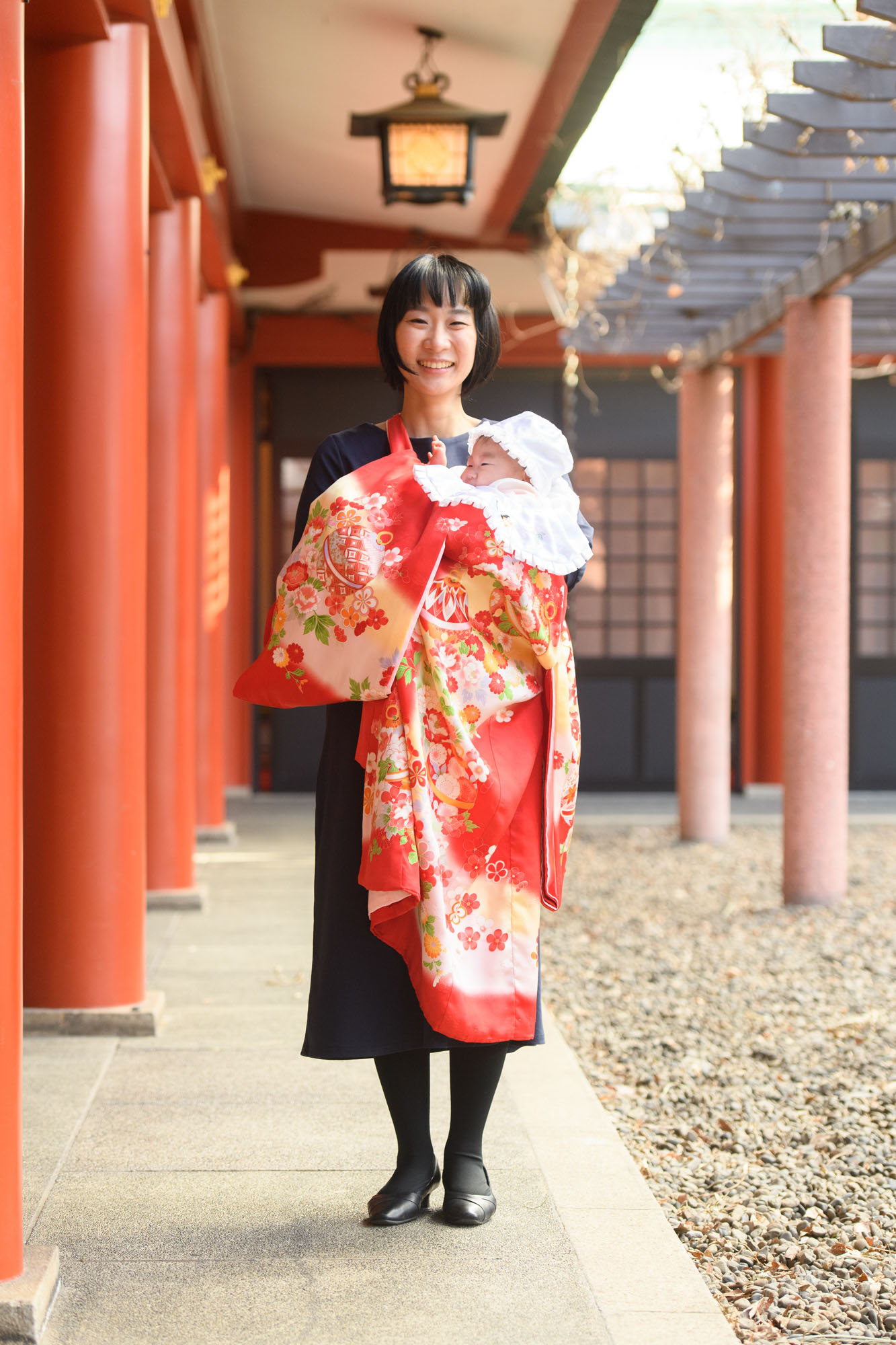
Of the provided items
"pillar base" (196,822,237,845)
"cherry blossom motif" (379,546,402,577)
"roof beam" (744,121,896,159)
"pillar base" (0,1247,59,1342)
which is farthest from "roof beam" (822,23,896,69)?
"pillar base" (196,822,237,845)

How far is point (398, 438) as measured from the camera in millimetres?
2105

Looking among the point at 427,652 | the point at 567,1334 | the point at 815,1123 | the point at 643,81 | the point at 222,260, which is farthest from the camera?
the point at 222,260

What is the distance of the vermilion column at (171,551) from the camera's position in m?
4.41

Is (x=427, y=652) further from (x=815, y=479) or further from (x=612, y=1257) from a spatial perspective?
(x=815, y=479)

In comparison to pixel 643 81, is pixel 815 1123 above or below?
below

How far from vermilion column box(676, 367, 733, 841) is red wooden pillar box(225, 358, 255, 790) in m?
2.83

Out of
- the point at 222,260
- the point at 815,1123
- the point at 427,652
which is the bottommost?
the point at 815,1123

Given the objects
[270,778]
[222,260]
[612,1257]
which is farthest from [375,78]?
[612,1257]

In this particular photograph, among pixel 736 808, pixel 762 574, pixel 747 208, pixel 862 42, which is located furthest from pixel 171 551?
pixel 762 574

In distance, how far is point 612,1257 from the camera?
203cm

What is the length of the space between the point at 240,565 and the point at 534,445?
646 cm

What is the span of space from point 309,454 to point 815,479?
4035 millimetres

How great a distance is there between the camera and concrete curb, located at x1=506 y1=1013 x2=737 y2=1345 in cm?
183

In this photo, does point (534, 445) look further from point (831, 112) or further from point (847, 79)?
point (831, 112)
